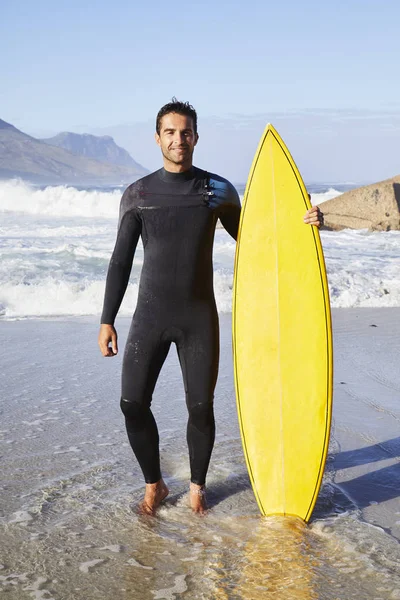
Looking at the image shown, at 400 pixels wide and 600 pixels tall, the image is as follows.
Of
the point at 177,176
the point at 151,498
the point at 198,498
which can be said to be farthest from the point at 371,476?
the point at 177,176

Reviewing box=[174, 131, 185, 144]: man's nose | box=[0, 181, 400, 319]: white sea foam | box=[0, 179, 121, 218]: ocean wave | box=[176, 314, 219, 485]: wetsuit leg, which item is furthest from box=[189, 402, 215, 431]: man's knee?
box=[0, 179, 121, 218]: ocean wave

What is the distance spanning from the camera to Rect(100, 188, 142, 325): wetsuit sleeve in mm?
2953

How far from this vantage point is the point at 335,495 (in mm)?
3262

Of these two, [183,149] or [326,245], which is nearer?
[183,149]

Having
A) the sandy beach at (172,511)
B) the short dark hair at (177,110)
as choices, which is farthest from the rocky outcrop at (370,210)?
the short dark hair at (177,110)

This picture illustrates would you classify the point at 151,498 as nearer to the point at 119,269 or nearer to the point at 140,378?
the point at 140,378

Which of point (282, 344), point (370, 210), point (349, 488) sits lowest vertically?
point (349, 488)

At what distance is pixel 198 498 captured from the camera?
3041 mm

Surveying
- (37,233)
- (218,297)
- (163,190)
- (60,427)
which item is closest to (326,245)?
(218,297)

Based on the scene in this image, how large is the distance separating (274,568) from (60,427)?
1947 mm

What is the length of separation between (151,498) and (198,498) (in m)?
0.18

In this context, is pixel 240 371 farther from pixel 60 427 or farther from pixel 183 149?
pixel 60 427

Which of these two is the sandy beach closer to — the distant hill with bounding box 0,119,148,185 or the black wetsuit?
the black wetsuit

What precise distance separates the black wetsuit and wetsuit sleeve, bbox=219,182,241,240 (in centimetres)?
2
